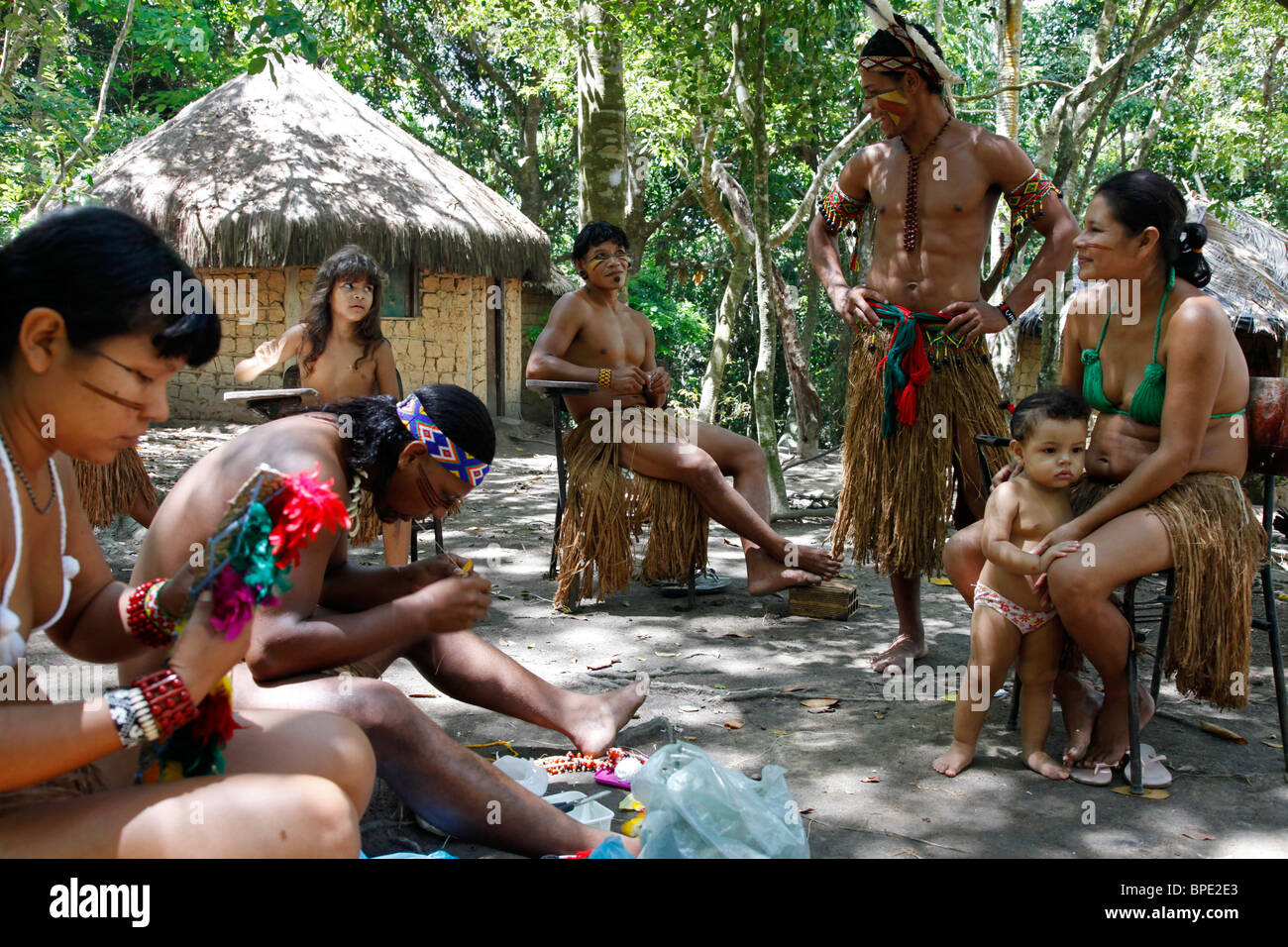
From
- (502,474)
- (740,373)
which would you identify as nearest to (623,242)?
(502,474)

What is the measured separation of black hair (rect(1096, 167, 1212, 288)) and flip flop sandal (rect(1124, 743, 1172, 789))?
4.76 feet

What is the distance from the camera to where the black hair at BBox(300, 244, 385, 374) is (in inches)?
196

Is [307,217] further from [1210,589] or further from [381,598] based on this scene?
[1210,589]

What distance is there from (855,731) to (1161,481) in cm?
124

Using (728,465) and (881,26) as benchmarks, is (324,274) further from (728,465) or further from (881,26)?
(881,26)

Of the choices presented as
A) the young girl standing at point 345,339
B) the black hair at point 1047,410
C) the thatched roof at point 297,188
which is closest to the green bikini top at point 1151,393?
the black hair at point 1047,410

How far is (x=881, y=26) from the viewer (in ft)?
13.3

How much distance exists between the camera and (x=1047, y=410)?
10.1ft

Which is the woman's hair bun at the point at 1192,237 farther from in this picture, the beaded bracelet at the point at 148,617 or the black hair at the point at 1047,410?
the beaded bracelet at the point at 148,617

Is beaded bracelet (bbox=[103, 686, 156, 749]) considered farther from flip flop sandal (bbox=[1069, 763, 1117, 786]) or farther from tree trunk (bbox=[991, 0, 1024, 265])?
tree trunk (bbox=[991, 0, 1024, 265])

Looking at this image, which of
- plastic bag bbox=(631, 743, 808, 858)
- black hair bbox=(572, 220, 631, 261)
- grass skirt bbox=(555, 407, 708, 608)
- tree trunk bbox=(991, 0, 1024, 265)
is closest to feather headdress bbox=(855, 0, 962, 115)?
black hair bbox=(572, 220, 631, 261)

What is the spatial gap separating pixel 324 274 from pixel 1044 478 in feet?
11.6

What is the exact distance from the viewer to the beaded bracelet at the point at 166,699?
1.49 meters

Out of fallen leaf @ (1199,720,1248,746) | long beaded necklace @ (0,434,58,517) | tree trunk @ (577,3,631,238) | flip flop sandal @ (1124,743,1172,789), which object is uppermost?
tree trunk @ (577,3,631,238)
